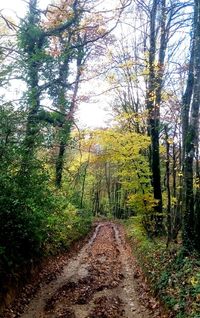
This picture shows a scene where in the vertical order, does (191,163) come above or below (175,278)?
above

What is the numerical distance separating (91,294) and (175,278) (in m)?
2.60

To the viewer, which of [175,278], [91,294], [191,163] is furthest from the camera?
[191,163]

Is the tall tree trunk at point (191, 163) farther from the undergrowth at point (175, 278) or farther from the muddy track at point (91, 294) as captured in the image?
the muddy track at point (91, 294)

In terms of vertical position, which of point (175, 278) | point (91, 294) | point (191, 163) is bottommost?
point (91, 294)

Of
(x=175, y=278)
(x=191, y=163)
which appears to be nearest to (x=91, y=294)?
(x=175, y=278)

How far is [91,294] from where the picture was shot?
31.8 ft

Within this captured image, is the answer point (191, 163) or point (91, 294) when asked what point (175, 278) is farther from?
point (191, 163)

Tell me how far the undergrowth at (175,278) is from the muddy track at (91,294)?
62 centimetres

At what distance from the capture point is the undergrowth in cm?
698

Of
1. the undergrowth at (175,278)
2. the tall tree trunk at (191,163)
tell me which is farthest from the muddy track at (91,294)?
the tall tree trunk at (191,163)

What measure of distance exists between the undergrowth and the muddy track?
0.62m

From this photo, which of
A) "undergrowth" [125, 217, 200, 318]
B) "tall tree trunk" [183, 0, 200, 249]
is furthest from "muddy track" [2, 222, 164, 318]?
"tall tree trunk" [183, 0, 200, 249]

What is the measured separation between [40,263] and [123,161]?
7.04m

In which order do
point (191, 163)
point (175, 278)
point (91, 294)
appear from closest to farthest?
point (175, 278) < point (91, 294) < point (191, 163)
